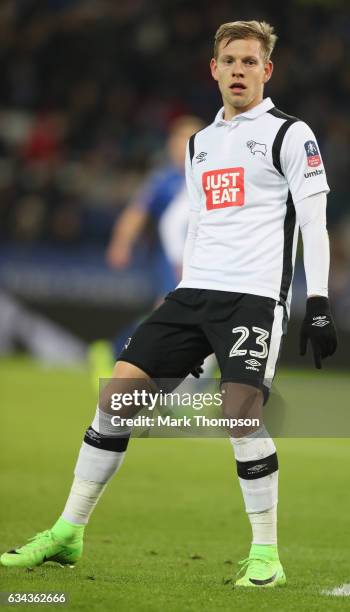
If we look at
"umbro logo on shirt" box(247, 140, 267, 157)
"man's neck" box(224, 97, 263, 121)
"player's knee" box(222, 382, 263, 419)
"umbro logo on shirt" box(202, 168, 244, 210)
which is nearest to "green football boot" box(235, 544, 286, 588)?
"player's knee" box(222, 382, 263, 419)

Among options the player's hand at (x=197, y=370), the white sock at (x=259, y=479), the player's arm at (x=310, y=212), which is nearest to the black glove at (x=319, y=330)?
the player's arm at (x=310, y=212)

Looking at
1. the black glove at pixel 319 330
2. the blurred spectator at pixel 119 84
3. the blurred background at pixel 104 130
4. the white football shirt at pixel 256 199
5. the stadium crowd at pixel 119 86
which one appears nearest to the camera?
the black glove at pixel 319 330

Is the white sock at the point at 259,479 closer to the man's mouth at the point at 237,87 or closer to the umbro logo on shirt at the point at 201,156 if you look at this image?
the umbro logo on shirt at the point at 201,156

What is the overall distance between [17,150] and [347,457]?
35.5 ft

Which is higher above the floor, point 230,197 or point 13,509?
point 230,197

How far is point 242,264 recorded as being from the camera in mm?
4996

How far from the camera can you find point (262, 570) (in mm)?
→ 4844

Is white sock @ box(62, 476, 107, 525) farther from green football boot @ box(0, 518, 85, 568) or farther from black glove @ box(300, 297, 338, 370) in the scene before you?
black glove @ box(300, 297, 338, 370)

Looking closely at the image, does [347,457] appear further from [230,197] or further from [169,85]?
[169,85]

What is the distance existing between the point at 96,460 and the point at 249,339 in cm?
81

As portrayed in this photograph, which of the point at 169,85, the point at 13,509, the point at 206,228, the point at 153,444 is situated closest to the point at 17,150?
the point at 169,85

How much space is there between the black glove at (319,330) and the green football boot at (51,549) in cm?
121

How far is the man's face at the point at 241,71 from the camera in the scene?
5055mm

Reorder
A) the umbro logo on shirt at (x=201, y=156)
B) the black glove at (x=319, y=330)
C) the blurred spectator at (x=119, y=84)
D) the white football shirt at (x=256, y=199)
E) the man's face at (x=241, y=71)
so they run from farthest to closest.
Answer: the blurred spectator at (x=119, y=84) < the umbro logo on shirt at (x=201, y=156) < the man's face at (x=241, y=71) < the white football shirt at (x=256, y=199) < the black glove at (x=319, y=330)
